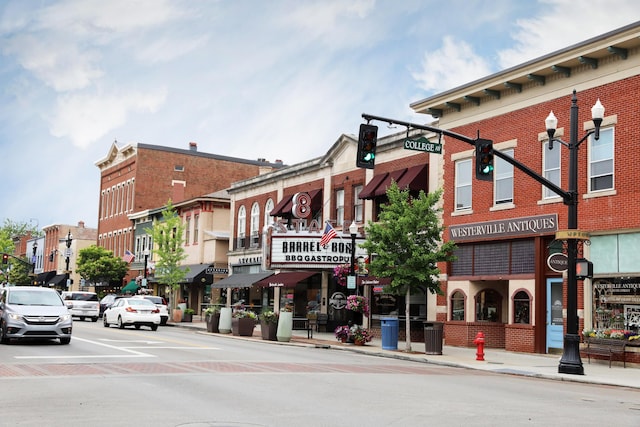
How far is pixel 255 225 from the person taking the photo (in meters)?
47.1

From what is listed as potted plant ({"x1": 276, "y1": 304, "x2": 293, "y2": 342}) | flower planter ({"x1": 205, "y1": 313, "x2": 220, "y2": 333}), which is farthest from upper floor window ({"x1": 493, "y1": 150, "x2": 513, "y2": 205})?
flower planter ({"x1": 205, "y1": 313, "x2": 220, "y2": 333})

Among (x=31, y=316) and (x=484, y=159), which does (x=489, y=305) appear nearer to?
(x=484, y=159)

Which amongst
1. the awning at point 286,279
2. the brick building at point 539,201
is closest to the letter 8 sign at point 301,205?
the awning at point 286,279

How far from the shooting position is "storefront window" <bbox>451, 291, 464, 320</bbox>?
2952cm

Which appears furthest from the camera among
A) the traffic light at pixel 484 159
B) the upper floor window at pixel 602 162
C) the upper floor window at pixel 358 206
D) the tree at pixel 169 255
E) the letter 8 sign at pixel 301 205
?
the tree at pixel 169 255

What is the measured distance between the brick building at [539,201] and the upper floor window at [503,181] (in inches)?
1.6

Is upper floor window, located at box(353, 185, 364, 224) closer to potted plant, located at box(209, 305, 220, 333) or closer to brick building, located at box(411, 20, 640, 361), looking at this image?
brick building, located at box(411, 20, 640, 361)

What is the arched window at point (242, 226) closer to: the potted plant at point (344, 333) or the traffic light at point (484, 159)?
the potted plant at point (344, 333)

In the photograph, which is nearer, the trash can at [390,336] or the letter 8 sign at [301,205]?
the trash can at [390,336]

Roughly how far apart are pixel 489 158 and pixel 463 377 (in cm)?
548

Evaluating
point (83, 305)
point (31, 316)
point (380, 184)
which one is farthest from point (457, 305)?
point (83, 305)

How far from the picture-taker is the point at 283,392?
522 inches

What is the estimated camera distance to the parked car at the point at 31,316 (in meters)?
21.6

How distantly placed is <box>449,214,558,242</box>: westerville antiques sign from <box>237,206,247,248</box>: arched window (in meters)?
20.7
